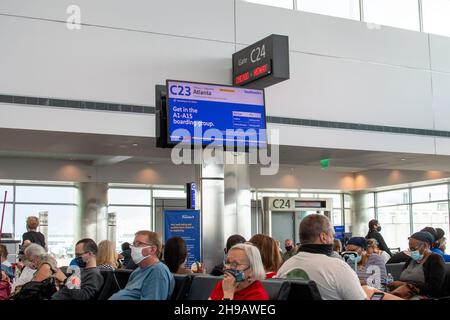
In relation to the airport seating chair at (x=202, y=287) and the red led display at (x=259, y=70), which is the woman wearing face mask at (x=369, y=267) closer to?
the airport seating chair at (x=202, y=287)

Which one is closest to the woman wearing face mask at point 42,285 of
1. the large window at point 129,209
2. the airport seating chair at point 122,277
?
the airport seating chair at point 122,277

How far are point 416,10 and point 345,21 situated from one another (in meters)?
2.53

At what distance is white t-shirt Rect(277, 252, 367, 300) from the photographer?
150 inches

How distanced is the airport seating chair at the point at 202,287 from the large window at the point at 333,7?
10.0 meters

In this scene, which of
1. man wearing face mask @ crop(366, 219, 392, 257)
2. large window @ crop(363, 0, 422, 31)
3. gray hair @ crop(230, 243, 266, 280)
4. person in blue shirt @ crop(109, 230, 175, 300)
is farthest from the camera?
large window @ crop(363, 0, 422, 31)

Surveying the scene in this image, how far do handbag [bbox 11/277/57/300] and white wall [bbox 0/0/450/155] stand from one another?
5698mm

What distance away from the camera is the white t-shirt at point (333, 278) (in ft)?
12.5

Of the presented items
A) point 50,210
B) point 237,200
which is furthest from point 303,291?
point 50,210

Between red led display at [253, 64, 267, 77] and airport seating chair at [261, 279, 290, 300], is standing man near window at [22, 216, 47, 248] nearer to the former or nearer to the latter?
red led display at [253, 64, 267, 77]

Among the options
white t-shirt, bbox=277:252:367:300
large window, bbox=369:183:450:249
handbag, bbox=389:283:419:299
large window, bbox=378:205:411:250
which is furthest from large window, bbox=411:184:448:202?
white t-shirt, bbox=277:252:367:300

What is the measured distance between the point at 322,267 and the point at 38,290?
8.70ft

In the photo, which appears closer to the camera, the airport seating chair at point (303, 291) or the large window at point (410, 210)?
the airport seating chair at point (303, 291)

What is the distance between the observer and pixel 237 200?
1383 centimetres

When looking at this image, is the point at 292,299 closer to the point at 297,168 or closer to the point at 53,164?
the point at 53,164
